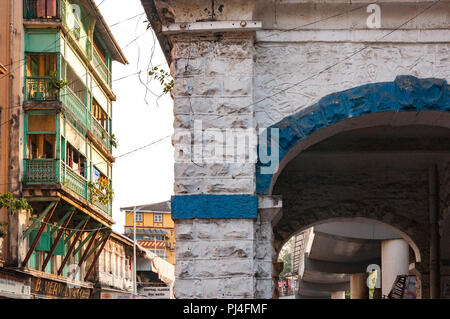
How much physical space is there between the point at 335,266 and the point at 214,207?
23.8m

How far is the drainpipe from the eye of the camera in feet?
52.5

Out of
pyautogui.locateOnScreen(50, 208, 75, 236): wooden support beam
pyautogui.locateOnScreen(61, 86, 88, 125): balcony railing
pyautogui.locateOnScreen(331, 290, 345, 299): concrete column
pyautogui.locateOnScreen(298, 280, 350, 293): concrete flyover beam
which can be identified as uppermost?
pyautogui.locateOnScreen(61, 86, 88, 125): balcony railing

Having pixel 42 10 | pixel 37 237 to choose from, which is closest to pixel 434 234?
pixel 37 237

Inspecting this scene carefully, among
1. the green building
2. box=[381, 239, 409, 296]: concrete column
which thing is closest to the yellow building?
the green building

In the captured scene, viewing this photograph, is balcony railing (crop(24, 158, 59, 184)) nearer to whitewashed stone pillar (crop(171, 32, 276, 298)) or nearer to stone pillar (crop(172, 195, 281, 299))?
whitewashed stone pillar (crop(171, 32, 276, 298))

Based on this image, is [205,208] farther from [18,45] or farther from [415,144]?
[18,45]

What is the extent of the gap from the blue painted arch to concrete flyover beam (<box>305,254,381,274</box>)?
72.0 feet

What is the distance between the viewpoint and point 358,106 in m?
10.4

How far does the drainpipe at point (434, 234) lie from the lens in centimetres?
1600

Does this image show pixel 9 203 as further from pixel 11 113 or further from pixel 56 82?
pixel 11 113

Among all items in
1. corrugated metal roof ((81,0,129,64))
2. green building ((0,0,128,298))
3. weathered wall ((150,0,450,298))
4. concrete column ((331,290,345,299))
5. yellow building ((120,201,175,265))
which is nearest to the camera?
weathered wall ((150,0,450,298))

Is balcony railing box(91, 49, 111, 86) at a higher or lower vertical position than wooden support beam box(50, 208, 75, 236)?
higher

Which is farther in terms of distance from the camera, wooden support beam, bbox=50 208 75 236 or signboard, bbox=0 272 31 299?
wooden support beam, bbox=50 208 75 236
